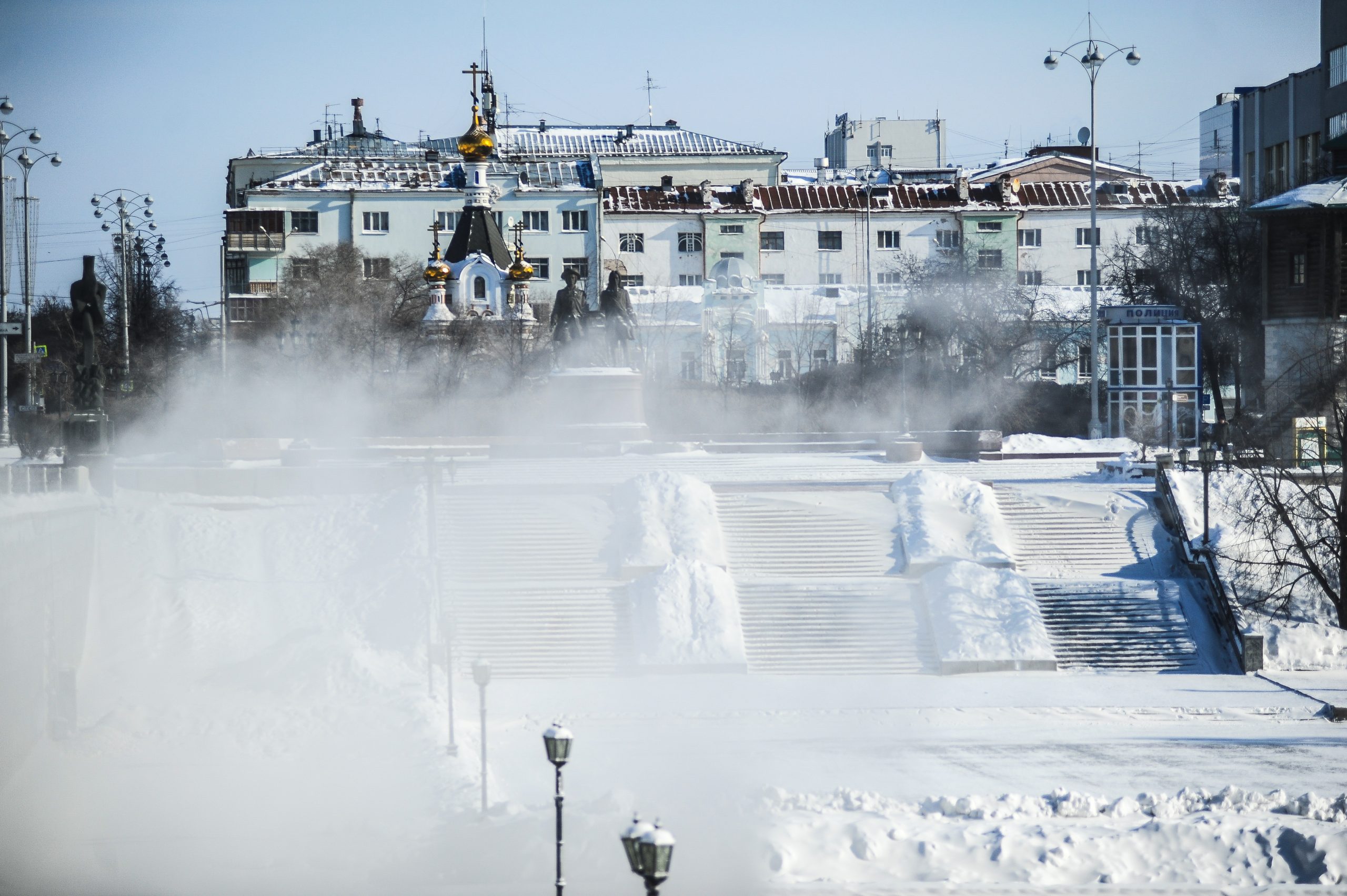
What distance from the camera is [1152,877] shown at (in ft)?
41.3

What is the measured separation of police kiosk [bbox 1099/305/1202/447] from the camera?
38.4 meters

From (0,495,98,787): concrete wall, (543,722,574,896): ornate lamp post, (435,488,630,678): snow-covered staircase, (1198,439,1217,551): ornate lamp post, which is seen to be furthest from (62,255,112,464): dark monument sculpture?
(1198,439,1217,551): ornate lamp post

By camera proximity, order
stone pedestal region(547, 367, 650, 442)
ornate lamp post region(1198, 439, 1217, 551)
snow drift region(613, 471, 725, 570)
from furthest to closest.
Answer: stone pedestal region(547, 367, 650, 442) < snow drift region(613, 471, 725, 570) < ornate lamp post region(1198, 439, 1217, 551)

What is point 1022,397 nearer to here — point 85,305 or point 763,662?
point 763,662

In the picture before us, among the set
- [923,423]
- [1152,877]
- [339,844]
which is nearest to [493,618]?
[339,844]

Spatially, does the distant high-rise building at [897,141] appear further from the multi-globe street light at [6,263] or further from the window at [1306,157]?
the multi-globe street light at [6,263]

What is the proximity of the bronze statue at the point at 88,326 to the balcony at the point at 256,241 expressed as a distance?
37.7 meters

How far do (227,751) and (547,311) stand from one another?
4214 cm

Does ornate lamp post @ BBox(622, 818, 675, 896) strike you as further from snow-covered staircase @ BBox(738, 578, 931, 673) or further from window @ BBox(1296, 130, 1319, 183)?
window @ BBox(1296, 130, 1319, 183)

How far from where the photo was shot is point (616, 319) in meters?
34.9

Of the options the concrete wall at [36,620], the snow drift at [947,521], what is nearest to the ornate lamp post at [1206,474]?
the snow drift at [947,521]

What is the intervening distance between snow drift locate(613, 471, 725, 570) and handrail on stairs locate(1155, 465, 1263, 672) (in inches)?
325

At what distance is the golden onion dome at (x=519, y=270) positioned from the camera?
56.5m

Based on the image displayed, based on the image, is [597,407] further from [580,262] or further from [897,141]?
[897,141]
